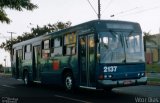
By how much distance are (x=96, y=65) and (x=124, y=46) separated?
4.57 feet

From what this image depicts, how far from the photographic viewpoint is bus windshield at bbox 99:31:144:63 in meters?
14.3

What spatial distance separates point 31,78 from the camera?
73.1 ft

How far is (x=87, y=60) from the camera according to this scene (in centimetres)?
1509

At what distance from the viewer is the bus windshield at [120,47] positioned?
14.3 m

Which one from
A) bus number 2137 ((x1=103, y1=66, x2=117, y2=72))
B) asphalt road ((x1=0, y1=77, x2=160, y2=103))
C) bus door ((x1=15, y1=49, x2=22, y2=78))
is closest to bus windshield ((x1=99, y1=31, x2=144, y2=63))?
bus number 2137 ((x1=103, y1=66, x2=117, y2=72))

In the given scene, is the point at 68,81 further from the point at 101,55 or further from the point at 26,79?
the point at 26,79

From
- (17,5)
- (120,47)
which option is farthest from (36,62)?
(120,47)

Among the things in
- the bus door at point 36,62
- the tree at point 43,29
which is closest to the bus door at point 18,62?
the bus door at point 36,62

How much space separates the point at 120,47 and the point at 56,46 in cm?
454

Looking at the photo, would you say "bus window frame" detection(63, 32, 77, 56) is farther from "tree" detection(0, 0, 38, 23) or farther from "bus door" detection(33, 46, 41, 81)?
"bus door" detection(33, 46, 41, 81)

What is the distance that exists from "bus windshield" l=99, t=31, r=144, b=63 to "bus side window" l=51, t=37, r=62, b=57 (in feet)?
12.4

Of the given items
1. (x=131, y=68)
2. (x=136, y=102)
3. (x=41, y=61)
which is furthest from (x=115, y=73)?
(x=41, y=61)

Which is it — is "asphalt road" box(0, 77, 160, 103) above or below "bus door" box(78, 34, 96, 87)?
below

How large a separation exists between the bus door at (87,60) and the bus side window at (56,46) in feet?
7.00
